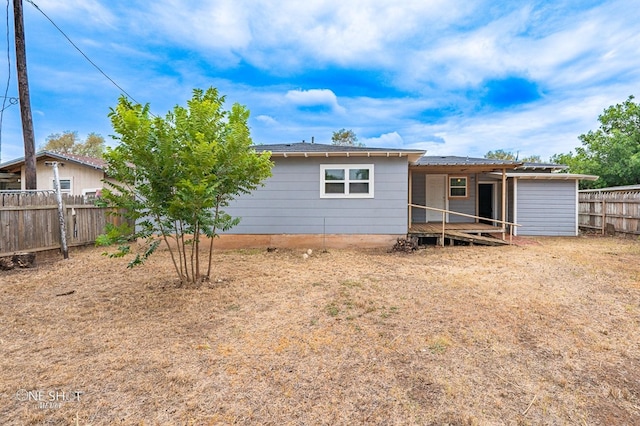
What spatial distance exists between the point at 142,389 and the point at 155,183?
9.72ft

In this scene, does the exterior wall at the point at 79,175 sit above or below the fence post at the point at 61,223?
above

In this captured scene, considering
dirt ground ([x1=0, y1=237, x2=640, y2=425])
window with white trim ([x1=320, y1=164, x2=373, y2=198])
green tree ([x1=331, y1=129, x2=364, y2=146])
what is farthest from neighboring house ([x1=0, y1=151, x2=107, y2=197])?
green tree ([x1=331, y1=129, x2=364, y2=146])

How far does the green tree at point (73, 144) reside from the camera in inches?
1149

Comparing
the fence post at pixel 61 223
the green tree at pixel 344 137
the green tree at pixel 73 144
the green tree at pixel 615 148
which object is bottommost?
the fence post at pixel 61 223

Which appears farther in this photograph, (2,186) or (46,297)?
(2,186)

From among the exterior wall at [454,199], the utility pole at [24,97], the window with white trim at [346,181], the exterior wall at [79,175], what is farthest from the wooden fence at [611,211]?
the exterior wall at [79,175]

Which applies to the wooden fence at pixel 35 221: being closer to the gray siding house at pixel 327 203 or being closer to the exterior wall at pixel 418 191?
the gray siding house at pixel 327 203

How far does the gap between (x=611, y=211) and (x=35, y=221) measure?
18.3m

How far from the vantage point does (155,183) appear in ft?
14.7

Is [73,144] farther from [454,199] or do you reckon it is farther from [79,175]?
[454,199]

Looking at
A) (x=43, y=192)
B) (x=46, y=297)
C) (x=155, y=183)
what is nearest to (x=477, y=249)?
(x=155, y=183)

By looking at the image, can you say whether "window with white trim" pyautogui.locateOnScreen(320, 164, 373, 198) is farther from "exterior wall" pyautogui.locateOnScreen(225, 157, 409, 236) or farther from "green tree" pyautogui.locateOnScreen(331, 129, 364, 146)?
"green tree" pyautogui.locateOnScreen(331, 129, 364, 146)

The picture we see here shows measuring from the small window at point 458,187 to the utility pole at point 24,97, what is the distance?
13.5 meters

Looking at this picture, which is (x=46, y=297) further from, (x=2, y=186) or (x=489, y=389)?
(x=2, y=186)
